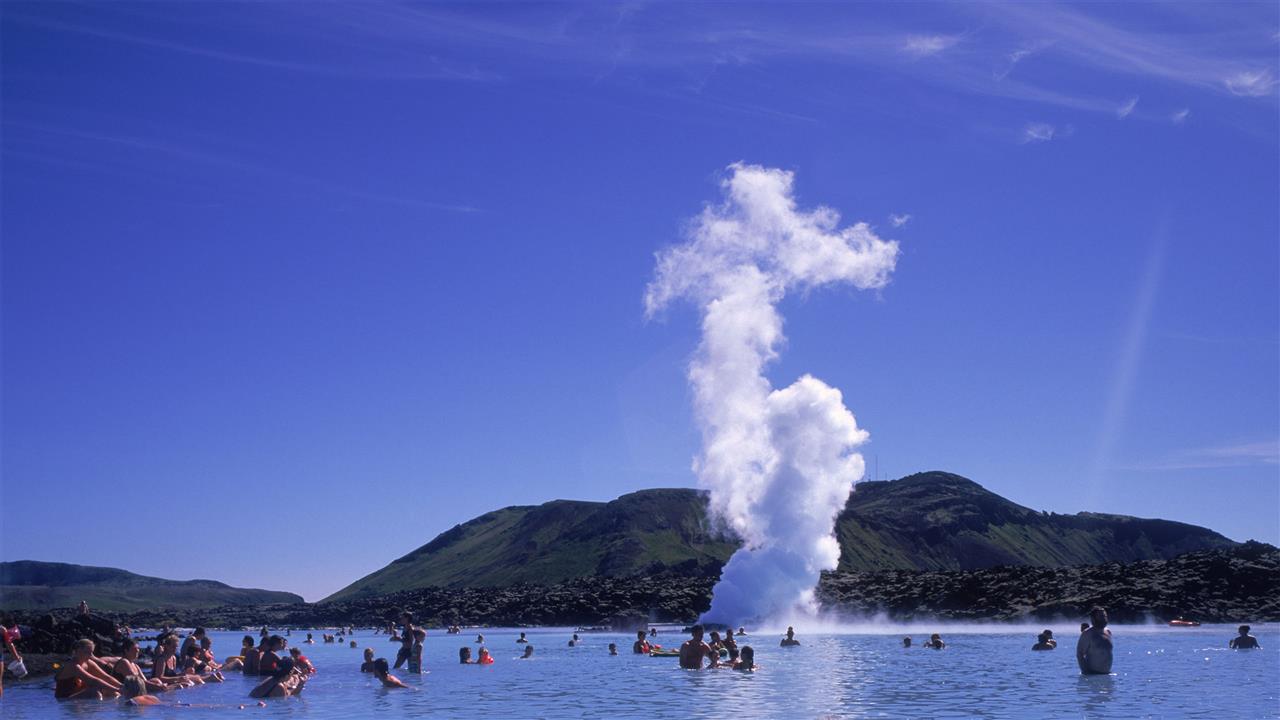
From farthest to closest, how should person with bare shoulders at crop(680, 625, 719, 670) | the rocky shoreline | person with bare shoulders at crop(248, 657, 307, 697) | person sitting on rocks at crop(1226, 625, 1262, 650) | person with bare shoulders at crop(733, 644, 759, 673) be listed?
1. the rocky shoreline
2. person sitting on rocks at crop(1226, 625, 1262, 650)
3. person with bare shoulders at crop(680, 625, 719, 670)
4. person with bare shoulders at crop(733, 644, 759, 673)
5. person with bare shoulders at crop(248, 657, 307, 697)

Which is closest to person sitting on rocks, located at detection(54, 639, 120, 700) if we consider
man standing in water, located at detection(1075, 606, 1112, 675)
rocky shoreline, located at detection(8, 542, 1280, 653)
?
rocky shoreline, located at detection(8, 542, 1280, 653)

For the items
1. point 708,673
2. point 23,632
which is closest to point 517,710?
point 708,673

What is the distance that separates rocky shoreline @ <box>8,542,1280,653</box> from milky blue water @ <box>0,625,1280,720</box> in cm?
2279

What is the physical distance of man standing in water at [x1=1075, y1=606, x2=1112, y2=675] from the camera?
3062cm

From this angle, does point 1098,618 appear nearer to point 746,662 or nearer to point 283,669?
point 746,662

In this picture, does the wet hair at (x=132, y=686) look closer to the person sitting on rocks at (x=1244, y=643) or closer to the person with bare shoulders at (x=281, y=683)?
the person with bare shoulders at (x=281, y=683)

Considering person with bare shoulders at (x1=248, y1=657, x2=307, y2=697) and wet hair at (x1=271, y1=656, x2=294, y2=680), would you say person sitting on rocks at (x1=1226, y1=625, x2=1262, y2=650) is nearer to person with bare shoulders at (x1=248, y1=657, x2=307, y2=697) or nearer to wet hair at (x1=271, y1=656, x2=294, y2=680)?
person with bare shoulders at (x1=248, y1=657, x2=307, y2=697)

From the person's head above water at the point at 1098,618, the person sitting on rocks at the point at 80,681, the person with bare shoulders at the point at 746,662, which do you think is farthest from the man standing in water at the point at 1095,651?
the person sitting on rocks at the point at 80,681

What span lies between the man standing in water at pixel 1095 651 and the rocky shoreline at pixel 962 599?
4324cm

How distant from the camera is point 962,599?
94.7 m

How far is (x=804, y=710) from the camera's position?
24969 millimetres

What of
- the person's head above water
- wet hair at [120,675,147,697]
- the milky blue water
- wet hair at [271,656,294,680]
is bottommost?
the milky blue water

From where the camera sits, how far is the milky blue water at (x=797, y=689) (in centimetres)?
2527

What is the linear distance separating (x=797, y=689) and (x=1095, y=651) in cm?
895
